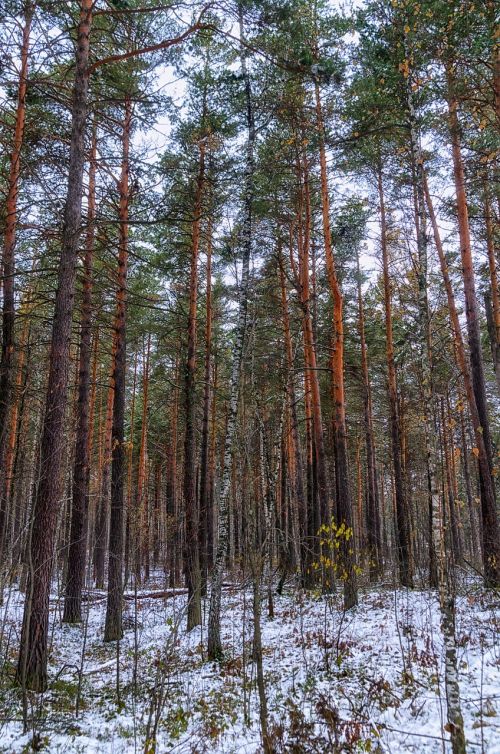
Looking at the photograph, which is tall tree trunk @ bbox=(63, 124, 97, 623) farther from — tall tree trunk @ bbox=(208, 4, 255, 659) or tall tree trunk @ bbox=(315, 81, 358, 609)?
tall tree trunk @ bbox=(315, 81, 358, 609)

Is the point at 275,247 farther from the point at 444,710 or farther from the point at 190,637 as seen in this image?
the point at 444,710

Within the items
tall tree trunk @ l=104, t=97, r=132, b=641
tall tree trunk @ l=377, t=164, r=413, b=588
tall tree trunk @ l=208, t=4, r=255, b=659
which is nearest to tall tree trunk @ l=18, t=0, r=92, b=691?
tall tree trunk @ l=104, t=97, r=132, b=641

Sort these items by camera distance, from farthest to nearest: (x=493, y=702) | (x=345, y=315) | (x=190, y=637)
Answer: (x=345, y=315)
(x=190, y=637)
(x=493, y=702)

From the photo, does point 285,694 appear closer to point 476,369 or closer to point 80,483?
point 80,483

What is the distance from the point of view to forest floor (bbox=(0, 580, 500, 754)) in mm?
4891

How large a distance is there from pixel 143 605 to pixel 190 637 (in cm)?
516

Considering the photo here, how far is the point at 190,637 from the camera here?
10039mm

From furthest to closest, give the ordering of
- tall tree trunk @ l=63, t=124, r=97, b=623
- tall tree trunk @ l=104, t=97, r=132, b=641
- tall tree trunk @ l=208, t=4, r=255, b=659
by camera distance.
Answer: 1. tall tree trunk @ l=63, t=124, r=97, b=623
2. tall tree trunk @ l=104, t=97, r=132, b=641
3. tall tree trunk @ l=208, t=4, r=255, b=659

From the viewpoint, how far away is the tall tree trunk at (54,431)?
6207 mm

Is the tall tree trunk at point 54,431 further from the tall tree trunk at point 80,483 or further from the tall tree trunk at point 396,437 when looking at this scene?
the tall tree trunk at point 396,437

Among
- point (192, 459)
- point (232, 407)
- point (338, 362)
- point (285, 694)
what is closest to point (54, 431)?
point (232, 407)

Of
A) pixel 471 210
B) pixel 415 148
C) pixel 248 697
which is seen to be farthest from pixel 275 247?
pixel 248 697

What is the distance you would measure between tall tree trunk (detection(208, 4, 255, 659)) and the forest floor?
72cm

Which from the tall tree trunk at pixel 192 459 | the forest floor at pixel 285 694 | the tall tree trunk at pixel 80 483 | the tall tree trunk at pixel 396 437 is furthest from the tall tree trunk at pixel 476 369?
the tall tree trunk at pixel 80 483
